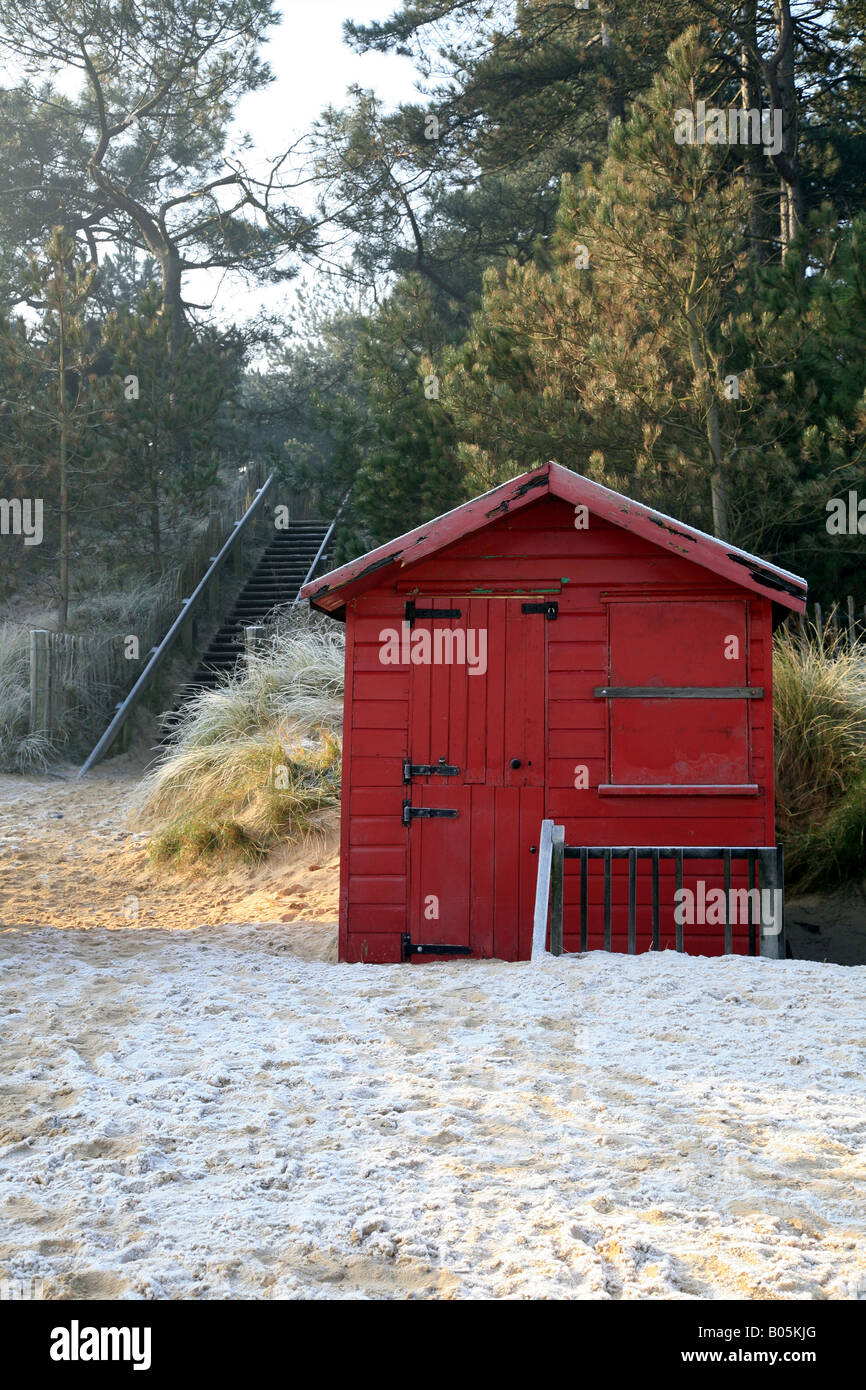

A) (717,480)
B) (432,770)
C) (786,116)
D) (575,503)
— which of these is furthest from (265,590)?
(575,503)

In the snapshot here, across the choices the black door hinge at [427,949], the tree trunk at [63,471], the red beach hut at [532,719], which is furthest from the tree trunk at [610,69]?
the black door hinge at [427,949]

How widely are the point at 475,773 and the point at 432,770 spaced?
292mm

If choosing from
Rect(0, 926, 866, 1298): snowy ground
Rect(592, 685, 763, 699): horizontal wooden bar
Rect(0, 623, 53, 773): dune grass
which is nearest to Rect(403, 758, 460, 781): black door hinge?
Rect(592, 685, 763, 699): horizontal wooden bar

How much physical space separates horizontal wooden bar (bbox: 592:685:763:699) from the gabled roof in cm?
63

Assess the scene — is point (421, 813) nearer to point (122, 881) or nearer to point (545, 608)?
point (545, 608)

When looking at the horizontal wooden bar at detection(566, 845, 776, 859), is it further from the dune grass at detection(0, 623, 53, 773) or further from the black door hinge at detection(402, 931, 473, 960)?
the dune grass at detection(0, 623, 53, 773)

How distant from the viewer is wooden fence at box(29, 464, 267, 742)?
1553 cm

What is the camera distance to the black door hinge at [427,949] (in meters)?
7.71

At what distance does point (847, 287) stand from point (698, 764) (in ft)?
22.2

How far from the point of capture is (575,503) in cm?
757

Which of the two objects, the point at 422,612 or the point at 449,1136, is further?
the point at 422,612

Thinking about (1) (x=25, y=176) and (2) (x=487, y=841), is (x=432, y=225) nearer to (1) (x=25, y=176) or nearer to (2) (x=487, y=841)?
(1) (x=25, y=176)

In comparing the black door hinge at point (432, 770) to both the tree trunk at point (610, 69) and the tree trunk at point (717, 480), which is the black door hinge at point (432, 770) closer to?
the tree trunk at point (717, 480)

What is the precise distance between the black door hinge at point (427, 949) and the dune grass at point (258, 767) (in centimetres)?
290
